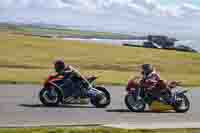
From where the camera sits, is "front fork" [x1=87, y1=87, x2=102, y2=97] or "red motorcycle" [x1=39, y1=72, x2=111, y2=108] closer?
"red motorcycle" [x1=39, y1=72, x2=111, y2=108]

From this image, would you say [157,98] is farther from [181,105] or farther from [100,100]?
[100,100]

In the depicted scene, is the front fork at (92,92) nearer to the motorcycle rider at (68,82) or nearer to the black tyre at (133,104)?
the motorcycle rider at (68,82)

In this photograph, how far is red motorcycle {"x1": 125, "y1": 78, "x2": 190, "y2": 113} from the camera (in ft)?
56.0

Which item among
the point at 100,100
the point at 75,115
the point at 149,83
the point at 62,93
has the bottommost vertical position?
the point at 75,115

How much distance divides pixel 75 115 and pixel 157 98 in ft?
9.76

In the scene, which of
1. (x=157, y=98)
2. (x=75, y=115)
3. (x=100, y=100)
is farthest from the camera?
(x=100, y=100)

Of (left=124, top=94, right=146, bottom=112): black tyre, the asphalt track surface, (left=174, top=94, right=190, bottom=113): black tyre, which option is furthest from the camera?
(left=174, top=94, right=190, bottom=113): black tyre

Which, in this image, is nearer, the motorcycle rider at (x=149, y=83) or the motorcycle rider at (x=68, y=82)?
the motorcycle rider at (x=149, y=83)

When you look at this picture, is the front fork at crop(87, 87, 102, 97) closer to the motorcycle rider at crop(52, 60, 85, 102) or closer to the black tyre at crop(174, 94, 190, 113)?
the motorcycle rider at crop(52, 60, 85, 102)

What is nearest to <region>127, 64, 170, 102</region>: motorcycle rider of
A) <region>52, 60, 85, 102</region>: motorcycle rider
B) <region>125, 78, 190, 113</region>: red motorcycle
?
<region>125, 78, 190, 113</region>: red motorcycle

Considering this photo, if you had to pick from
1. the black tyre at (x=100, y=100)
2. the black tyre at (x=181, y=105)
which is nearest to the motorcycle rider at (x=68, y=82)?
the black tyre at (x=100, y=100)

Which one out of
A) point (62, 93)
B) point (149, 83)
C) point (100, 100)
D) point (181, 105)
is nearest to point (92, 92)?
point (100, 100)

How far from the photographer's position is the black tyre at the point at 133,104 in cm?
1708

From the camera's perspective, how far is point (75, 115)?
15625mm
